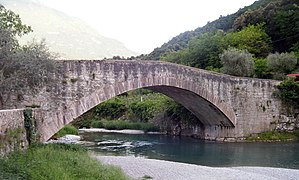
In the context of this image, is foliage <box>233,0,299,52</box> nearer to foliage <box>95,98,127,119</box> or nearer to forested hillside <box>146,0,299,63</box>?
forested hillside <box>146,0,299,63</box>

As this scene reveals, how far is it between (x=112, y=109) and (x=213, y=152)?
93.1 ft

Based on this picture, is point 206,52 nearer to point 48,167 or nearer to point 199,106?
point 199,106

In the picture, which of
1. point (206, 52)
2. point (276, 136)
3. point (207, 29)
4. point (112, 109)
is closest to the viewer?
point (276, 136)

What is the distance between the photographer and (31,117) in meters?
16.2

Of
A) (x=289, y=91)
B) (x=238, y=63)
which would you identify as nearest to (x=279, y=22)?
(x=238, y=63)

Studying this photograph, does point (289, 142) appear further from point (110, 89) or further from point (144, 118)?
point (144, 118)

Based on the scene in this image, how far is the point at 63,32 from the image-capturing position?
144 m

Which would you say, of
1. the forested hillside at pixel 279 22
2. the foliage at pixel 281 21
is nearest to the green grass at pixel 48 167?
the forested hillside at pixel 279 22

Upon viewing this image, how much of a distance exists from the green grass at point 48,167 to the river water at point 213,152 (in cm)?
1004

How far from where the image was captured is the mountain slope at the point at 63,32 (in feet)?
430

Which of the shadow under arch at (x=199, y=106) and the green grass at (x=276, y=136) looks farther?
the green grass at (x=276, y=136)

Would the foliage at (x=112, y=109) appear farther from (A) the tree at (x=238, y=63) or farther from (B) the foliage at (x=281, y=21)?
(B) the foliage at (x=281, y=21)

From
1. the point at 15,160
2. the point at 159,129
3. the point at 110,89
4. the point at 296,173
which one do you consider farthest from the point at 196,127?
the point at 15,160

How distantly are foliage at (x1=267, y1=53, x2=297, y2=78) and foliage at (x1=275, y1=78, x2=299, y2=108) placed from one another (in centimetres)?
577
